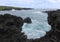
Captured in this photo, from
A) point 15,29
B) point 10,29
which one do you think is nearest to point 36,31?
point 15,29

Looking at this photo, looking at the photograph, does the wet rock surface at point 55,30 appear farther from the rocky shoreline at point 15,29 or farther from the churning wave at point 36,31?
the churning wave at point 36,31

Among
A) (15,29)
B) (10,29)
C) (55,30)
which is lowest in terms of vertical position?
(55,30)

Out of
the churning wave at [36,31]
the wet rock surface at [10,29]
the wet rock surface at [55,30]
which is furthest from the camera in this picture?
the churning wave at [36,31]

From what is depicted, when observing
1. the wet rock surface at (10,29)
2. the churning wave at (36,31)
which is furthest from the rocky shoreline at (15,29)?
the churning wave at (36,31)

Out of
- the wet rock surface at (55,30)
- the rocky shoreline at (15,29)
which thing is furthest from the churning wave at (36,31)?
the rocky shoreline at (15,29)

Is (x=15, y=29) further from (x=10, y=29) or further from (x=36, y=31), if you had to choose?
(x=36, y=31)

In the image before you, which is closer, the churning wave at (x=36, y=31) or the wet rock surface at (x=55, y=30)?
the wet rock surface at (x=55, y=30)

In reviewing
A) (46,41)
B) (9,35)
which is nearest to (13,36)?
(9,35)

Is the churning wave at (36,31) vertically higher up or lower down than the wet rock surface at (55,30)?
lower down

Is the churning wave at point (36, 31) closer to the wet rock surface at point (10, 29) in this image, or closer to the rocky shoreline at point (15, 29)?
the rocky shoreline at point (15, 29)

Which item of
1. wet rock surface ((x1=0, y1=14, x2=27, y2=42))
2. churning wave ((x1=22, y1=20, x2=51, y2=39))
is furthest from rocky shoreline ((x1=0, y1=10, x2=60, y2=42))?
churning wave ((x1=22, y1=20, x2=51, y2=39))

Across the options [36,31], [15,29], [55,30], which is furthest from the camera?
[36,31]

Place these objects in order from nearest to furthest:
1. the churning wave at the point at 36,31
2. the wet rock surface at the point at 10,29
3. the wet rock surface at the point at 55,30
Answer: the wet rock surface at the point at 10,29, the wet rock surface at the point at 55,30, the churning wave at the point at 36,31

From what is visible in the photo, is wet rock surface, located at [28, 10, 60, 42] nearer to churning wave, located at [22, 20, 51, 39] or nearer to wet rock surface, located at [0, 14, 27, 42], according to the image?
wet rock surface, located at [0, 14, 27, 42]
